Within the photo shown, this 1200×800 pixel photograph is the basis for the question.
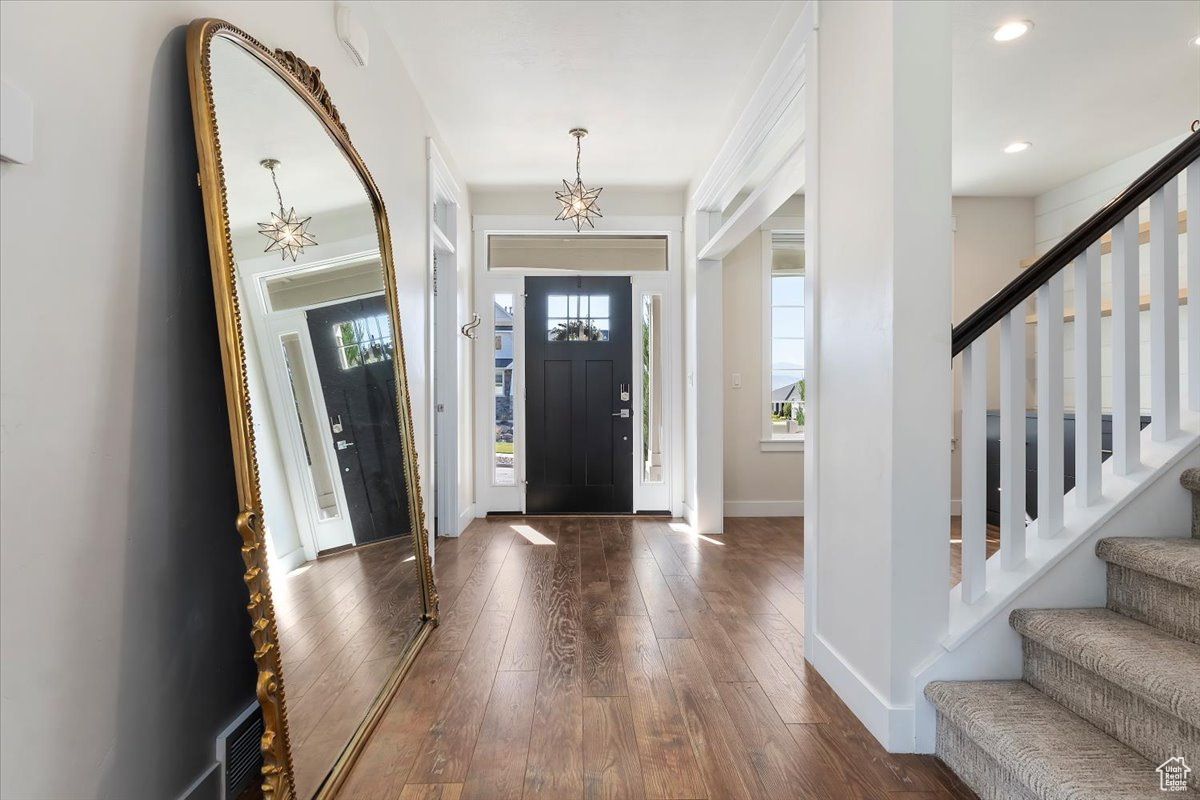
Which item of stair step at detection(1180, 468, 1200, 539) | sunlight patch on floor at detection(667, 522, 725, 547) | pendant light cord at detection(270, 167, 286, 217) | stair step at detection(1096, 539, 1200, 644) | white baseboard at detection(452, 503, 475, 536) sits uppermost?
pendant light cord at detection(270, 167, 286, 217)

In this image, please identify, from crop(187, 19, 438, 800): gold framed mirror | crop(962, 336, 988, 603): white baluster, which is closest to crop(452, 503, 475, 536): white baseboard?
crop(187, 19, 438, 800): gold framed mirror

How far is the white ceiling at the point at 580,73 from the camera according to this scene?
2787 millimetres

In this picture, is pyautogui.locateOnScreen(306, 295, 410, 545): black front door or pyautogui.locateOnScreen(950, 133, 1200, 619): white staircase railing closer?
pyautogui.locateOnScreen(950, 133, 1200, 619): white staircase railing

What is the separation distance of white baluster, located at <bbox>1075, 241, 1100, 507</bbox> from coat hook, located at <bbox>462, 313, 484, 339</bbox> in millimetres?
3908

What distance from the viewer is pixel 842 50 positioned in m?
2.12

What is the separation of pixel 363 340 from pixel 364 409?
0.25 m

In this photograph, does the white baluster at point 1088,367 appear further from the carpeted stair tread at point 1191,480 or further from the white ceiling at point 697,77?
the white ceiling at point 697,77

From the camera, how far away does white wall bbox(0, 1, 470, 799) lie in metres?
0.98

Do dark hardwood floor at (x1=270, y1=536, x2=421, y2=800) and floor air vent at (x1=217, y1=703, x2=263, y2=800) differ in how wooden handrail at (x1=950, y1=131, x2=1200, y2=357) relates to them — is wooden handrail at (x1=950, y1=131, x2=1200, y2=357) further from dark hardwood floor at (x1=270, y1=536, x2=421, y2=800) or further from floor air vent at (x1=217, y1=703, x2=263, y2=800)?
floor air vent at (x1=217, y1=703, x2=263, y2=800)

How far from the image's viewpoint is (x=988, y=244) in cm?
525

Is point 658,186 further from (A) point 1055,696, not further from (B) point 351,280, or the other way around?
(A) point 1055,696

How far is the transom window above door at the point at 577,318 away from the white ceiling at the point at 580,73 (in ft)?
3.82

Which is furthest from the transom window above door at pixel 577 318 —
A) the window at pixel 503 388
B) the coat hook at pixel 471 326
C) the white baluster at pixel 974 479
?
the white baluster at pixel 974 479

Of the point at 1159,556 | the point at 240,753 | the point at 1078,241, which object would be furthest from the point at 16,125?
the point at 1159,556
